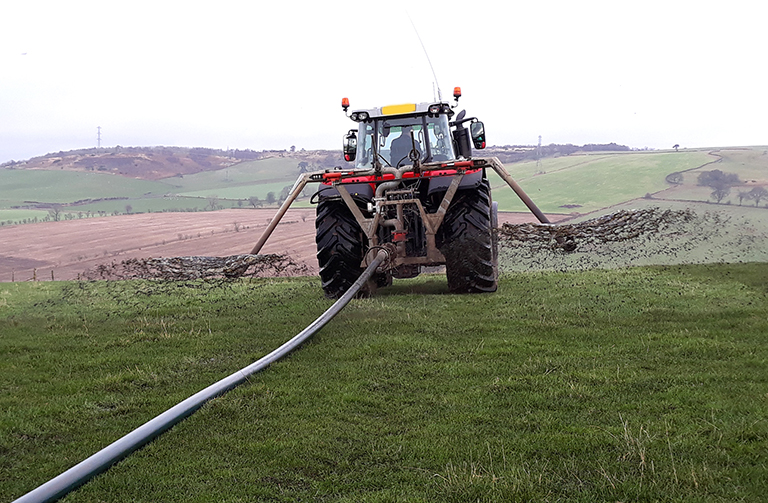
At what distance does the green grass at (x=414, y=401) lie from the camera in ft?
12.9

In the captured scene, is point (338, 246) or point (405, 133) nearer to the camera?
point (338, 246)

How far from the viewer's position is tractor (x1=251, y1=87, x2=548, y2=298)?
10.6 metres

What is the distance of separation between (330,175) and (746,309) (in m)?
6.14

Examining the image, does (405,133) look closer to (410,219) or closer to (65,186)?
(410,219)

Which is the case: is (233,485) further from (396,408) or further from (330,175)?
(330,175)

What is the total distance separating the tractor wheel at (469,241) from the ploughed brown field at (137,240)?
20.4 m

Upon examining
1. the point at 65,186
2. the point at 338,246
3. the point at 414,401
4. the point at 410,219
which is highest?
the point at 65,186

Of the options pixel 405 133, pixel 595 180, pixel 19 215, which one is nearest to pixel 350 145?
pixel 405 133

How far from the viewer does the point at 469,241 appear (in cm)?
1067

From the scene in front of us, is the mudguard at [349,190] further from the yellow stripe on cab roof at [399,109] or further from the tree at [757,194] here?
the tree at [757,194]

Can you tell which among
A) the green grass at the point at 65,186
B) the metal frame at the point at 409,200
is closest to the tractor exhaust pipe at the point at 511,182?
the metal frame at the point at 409,200

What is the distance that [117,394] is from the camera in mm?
5902

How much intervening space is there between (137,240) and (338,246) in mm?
36472

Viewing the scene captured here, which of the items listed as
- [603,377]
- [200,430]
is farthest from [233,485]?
[603,377]
